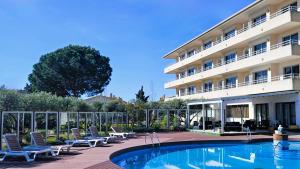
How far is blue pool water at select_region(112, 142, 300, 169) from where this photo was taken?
1666 centimetres

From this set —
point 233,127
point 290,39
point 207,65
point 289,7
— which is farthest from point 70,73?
point 289,7

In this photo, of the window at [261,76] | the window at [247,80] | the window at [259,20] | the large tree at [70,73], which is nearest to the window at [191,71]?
the window at [247,80]

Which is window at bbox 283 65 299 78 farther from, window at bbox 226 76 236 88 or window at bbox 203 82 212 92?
Answer: window at bbox 203 82 212 92

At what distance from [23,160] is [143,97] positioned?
Answer: 57.0 m

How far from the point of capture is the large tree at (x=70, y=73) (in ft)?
200

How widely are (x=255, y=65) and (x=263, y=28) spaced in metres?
3.73

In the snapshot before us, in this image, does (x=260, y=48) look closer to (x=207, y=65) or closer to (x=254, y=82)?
(x=254, y=82)

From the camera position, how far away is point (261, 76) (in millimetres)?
36094

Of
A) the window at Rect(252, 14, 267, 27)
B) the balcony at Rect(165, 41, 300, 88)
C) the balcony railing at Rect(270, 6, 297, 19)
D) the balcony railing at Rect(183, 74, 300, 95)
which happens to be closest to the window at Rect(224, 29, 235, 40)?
the balcony at Rect(165, 41, 300, 88)

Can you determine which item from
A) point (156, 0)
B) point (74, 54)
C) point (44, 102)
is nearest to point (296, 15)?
point (156, 0)

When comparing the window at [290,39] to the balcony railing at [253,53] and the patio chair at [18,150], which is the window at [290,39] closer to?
the balcony railing at [253,53]

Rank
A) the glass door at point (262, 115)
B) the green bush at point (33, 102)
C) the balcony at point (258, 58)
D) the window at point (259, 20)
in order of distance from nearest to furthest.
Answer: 1. the green bush at point (33, 102)
2. the balcony at point (258, 58)
3. the glass door at point (262, 115)
4. the window at point (259, 20)

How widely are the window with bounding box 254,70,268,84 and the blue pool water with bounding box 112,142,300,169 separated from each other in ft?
40.7

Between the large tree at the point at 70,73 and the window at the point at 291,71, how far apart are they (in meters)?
37.4
